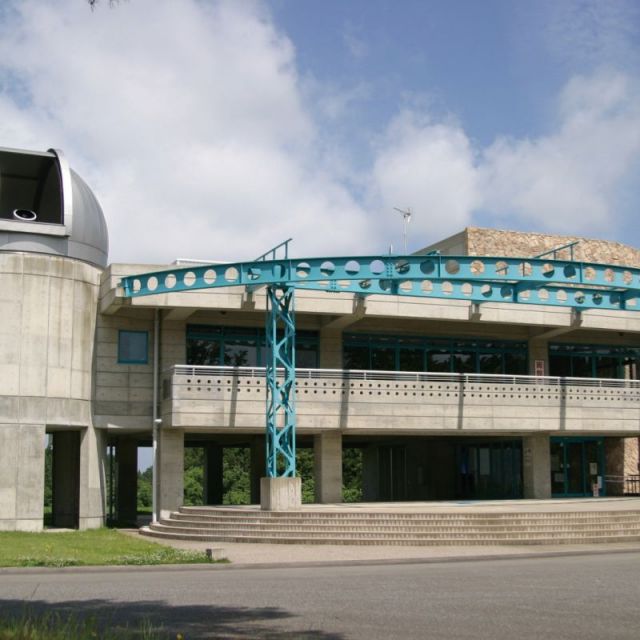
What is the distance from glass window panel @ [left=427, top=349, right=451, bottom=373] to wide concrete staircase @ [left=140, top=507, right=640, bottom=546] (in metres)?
11.4

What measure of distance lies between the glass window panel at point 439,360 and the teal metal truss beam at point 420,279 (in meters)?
4.98

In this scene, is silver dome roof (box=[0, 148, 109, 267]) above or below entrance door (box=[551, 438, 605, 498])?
above

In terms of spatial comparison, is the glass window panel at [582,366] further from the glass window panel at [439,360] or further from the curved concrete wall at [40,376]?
the curved concrete wall at [40,376]

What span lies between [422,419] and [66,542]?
13.2 meters

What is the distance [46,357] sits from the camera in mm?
30859

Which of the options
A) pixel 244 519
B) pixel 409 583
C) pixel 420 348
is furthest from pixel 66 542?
pixel 420 348

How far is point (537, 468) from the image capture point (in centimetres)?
3666

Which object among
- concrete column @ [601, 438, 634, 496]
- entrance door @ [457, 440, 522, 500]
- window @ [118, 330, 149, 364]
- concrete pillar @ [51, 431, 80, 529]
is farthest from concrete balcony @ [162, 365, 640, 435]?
concrete pillar @ [51, 431, 80, 529]

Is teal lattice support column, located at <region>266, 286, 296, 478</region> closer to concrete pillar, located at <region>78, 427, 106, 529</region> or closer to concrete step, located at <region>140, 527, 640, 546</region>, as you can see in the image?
concrete step, located at <region>140, 527, 640, 546</region>

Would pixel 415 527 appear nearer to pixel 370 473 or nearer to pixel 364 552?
pixel 364 552

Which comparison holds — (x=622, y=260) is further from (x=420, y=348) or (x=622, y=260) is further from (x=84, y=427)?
(x=84, y=427)

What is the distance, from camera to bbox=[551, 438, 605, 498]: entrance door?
39594mm

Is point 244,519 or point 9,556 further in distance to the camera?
point 244,519

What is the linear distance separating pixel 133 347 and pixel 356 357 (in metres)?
8.14
